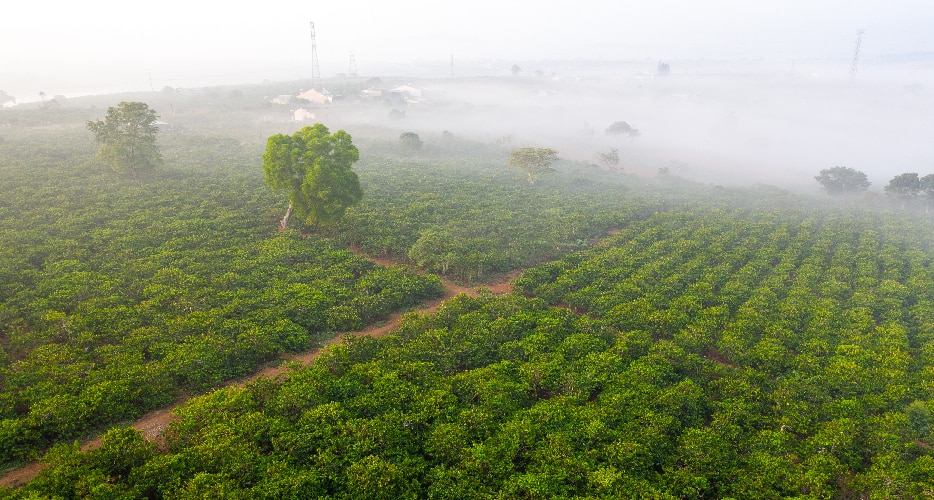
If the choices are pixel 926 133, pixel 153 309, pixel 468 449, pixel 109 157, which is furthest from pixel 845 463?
pixel 926 133

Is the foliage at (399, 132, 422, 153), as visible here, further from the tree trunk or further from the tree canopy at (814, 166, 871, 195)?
the tree canopy at (814, 166, 871, 195)

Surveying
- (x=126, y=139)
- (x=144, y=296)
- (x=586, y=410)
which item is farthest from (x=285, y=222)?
(x=586, y=410)

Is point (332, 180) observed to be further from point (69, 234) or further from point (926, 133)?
point (926, 133)

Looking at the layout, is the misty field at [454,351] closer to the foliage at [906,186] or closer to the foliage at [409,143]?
the foliage at [906,186]

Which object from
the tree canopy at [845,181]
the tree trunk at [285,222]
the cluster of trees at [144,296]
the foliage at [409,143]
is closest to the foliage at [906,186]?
the tree canopy at [845,181]

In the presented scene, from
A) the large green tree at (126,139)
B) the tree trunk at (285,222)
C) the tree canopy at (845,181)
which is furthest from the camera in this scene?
the tree canopy at (845,181)

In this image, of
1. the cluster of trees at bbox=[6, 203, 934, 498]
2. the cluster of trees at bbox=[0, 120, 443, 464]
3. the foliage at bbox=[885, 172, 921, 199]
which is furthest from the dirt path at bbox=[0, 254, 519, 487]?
the foliage at bbox=[885, 172, 921, 199]
